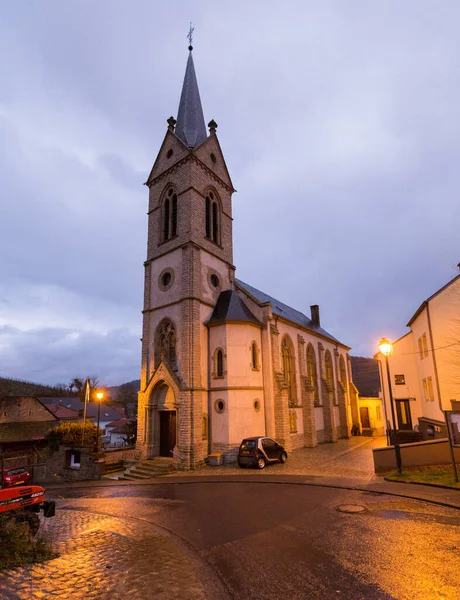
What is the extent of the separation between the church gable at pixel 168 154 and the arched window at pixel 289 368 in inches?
618

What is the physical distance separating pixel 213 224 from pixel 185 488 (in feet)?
59.5

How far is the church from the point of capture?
69.1 feet

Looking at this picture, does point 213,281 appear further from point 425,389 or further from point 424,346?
point 425,389

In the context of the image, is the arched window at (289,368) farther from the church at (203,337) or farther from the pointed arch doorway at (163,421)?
the pointed arch doorway at (163,421)

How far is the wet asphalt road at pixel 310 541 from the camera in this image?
5.79 meters

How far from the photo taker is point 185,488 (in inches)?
582

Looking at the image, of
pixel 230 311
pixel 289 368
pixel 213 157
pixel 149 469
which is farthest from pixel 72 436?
pixel 213 157

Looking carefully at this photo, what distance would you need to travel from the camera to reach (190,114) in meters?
29.0

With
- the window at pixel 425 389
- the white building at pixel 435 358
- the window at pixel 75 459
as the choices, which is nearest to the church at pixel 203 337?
the window at pixel 75 459

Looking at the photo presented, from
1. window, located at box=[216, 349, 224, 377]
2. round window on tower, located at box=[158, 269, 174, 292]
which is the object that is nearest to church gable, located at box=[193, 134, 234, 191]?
round window on tower, located at box=[158, 269, 174, 292]

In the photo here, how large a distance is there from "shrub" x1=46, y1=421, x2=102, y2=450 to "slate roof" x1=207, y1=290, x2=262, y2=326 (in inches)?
406

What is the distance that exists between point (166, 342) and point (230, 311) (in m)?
4.68

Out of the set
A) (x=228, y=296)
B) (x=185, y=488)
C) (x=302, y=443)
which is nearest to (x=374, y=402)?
(x=302, y=443)

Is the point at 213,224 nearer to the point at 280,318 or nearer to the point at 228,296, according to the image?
the point at 228,296
